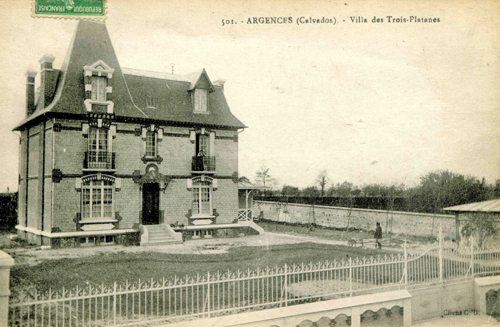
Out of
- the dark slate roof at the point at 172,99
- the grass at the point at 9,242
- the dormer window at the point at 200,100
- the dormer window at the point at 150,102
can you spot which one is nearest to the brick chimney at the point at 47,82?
the dark slate roof at the point at 172,99

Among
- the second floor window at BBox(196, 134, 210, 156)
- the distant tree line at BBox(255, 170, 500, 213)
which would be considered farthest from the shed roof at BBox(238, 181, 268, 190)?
the distant tree line at BBox(255, 170, 500, 213)

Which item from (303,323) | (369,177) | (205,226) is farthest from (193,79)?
(303,323)

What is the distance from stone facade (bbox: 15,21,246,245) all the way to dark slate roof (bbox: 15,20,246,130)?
5 cm

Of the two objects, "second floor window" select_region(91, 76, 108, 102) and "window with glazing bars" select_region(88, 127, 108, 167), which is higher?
"second floor window" select_region(91, 76, 108, 102)

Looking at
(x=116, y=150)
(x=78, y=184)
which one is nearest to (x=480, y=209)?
(x=116, y=150)

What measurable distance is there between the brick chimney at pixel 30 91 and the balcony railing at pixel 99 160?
329 cm

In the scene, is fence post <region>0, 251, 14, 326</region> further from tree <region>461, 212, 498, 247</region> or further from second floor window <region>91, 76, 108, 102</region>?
tree <region>461, 212, 498, 247</region>

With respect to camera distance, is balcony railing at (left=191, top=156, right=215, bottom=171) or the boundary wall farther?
balcony railing at (left=191, top=156, right=215, bottom=171)

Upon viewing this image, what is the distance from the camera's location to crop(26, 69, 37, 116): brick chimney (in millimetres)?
16438

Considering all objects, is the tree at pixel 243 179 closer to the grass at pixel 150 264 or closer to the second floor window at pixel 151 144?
the second floor window at pixel 151 144

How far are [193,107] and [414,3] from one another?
470 inches

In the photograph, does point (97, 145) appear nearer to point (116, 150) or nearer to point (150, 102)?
point (116, 150)

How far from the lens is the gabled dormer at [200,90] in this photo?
19.3 m

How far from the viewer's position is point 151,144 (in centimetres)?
1823
